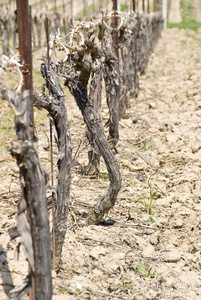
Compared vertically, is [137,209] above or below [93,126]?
below

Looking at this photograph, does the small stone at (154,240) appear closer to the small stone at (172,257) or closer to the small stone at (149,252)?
the small stone at (149,252)

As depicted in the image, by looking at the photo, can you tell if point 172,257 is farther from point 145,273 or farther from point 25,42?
point 25,42

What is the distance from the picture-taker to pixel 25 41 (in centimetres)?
191

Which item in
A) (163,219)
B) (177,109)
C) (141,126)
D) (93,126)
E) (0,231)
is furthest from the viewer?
(177,109)

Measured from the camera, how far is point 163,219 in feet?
11.3

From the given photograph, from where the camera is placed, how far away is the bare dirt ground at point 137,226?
98.3 inches

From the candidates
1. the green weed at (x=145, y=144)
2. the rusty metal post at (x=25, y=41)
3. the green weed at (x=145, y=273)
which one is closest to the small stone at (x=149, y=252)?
the green weed at (x=145, y=273)

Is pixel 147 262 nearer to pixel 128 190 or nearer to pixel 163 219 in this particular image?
pixel 163 219

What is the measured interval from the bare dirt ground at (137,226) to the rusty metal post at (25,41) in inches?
17.9

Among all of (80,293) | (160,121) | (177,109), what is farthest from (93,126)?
(177,109)

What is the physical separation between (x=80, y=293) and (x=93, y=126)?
1.29 meters

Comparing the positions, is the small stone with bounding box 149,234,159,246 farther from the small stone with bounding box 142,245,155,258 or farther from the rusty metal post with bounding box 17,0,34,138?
the rusty metal post with bounding box 17,0,34,138

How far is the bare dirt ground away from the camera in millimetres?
2496

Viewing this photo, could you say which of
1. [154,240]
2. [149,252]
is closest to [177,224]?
[154,240]
